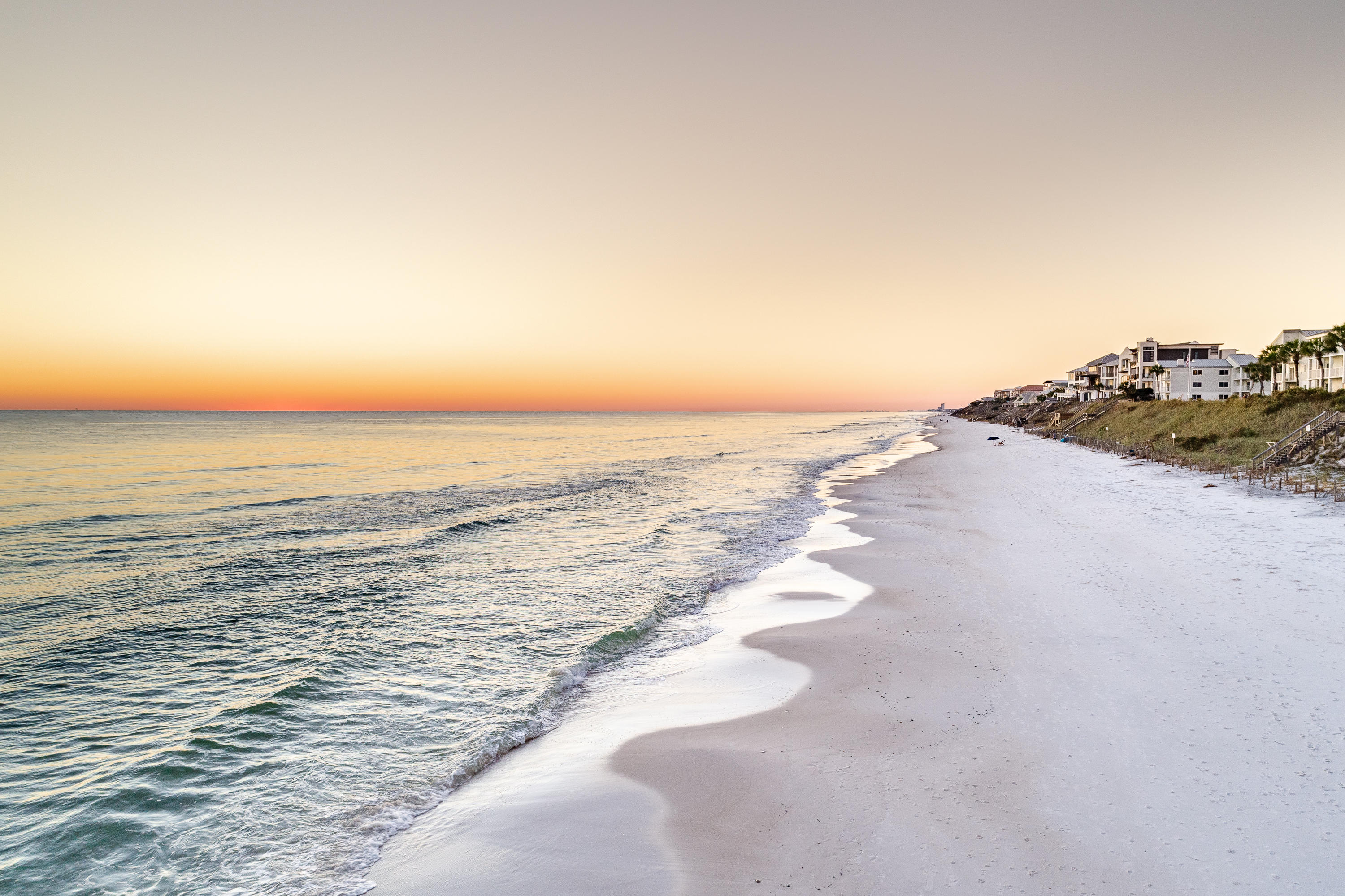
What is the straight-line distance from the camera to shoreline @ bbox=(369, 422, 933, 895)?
569 cm

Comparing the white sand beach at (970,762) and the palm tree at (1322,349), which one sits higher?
the palm tree at (1322,349)

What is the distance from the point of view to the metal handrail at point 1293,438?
91.0 feet

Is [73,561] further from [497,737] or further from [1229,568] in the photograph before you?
[1229,568]

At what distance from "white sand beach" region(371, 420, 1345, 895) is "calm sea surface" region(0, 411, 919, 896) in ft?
4.98

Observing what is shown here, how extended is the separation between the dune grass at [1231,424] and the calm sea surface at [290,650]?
23686 millimetres

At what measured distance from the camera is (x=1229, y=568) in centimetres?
1412

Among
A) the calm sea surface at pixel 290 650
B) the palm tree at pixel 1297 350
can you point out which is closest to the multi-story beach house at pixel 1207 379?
the palm tree at pixel 1297 350

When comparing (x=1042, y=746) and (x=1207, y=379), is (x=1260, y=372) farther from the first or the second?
(x=1042, y=746)

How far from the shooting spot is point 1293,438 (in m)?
28.5

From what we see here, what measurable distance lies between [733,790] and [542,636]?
665cm

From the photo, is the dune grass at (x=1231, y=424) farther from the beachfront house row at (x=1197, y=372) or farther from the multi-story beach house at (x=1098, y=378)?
the multi-story beach house at (x=1098, y=378)

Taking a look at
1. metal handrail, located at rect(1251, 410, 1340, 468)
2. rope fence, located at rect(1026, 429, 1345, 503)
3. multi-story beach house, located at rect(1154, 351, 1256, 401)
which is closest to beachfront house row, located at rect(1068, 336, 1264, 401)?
multi-story beach house, located at rect(1154, 351, 1256, 401)

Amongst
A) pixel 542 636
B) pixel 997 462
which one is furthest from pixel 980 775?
pixel 997 462

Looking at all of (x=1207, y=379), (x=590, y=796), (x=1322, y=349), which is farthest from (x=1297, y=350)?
(x=590, y=796)
